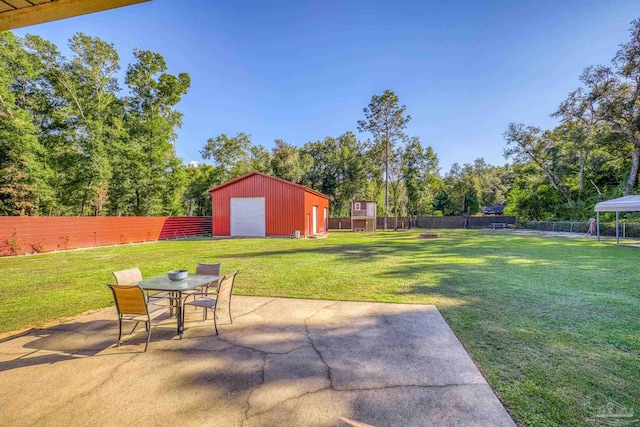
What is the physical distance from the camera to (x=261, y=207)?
68.0ft

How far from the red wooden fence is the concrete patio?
12518mm

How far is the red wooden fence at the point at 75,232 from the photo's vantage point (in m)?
12.2

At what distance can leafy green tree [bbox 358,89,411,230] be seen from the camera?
32.1 metres

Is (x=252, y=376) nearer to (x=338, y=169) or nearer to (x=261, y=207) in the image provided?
(x=261, y=207)

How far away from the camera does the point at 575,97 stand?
85.0ft

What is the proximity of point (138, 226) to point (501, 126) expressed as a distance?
35880 mm

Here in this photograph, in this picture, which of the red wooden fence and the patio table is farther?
the red wooden fence

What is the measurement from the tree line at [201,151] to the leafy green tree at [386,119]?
0.12 m

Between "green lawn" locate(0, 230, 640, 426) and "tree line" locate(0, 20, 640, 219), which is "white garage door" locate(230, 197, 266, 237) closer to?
"tree line" locate(0, 20, 640, 219)

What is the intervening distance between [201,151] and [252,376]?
34504mm

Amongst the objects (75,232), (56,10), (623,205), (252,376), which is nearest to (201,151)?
(75,232)

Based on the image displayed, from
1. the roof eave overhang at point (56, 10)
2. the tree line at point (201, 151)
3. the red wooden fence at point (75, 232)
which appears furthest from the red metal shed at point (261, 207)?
the roof eave overhang at point (56, 10)

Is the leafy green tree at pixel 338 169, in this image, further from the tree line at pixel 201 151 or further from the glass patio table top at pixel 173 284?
the glass patio table top at pixel 173 284

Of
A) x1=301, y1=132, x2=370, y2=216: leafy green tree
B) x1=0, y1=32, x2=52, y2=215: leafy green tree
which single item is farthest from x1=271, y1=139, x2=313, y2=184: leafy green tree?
x1=0, y1=32, x2=52, y2=215: leafy green tree
